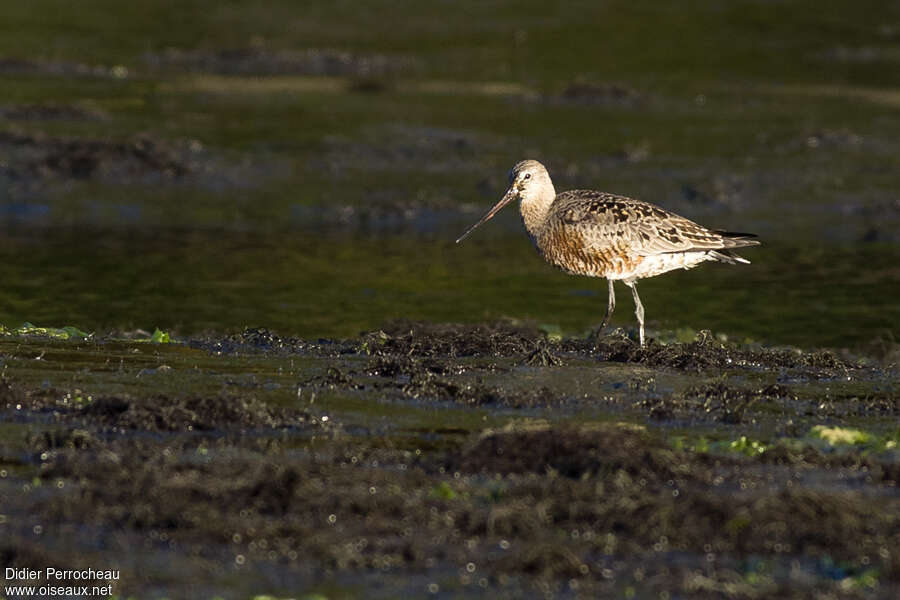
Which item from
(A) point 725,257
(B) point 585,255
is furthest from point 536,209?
(A) point 725,257

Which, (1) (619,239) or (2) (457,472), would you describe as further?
(1) (619,239)

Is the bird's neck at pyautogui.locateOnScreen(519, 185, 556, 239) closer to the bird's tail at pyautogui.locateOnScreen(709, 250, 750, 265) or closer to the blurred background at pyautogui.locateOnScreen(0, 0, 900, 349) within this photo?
the bird's tail at pyautogui.locateOnScreen(709, 250, 750, 265)

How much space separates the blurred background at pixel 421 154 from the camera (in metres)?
18.7

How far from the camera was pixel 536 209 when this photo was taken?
14.2m

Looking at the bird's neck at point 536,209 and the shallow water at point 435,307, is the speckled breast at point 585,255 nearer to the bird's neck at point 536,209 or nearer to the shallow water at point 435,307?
the bird's neck at point 536,209

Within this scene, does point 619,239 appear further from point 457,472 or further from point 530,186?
point 457,472

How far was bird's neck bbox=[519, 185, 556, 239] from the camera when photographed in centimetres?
1412

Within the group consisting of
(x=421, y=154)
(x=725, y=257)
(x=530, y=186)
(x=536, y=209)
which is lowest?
(x=421, y=154)

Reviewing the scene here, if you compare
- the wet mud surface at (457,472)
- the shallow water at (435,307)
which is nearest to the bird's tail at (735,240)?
the shallow water at (435,307)

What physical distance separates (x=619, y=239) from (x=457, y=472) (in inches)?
188

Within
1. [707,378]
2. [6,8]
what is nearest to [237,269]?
[707,378]

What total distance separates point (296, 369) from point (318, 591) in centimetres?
511

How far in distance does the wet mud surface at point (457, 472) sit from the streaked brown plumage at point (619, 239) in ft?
3.54

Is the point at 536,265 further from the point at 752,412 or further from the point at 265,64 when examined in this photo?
the point at 265,64
